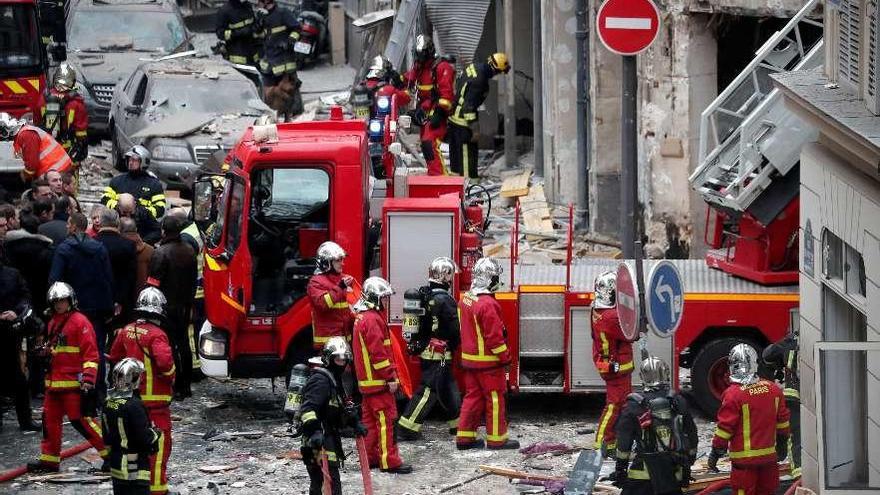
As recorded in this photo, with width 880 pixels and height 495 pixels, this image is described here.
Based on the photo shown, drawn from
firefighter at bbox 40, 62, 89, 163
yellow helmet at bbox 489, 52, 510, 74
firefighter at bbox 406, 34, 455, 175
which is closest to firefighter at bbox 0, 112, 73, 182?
firefighter at bbox 40, 62, 89, 163

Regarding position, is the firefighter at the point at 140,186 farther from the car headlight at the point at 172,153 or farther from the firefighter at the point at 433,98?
the firefighter at the point at 433,98

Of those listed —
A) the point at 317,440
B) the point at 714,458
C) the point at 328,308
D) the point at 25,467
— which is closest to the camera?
the point at 317,440

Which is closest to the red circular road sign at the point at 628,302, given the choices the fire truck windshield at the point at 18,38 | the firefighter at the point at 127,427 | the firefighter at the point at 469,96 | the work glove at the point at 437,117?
the firefighter at the point at 127,427

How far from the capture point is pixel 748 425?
1152 cm

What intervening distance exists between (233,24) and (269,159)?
46.4 ft

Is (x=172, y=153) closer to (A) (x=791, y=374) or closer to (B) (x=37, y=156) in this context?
(B) (x=37, y=156)

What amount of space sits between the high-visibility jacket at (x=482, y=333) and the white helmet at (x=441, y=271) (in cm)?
20

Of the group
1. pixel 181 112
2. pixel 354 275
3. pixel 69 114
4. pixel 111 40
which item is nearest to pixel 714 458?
pixel 354 275

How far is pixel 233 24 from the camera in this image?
2777 cm

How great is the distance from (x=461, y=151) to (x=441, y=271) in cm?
906

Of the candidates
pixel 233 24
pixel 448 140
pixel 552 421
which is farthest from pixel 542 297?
pixel 233 24

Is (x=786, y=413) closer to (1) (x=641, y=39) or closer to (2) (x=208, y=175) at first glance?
(1) (x=641, y=39)

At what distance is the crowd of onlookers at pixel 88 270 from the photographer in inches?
548

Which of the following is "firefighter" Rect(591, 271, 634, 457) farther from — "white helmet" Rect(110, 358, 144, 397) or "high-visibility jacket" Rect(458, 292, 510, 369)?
"white helmet" Rect(110, 358, 144, 397)
